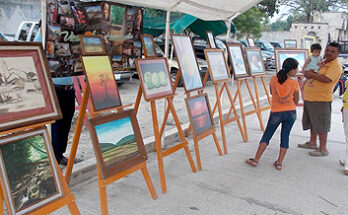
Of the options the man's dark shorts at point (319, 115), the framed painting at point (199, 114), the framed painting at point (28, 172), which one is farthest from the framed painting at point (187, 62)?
the framed painting at point (28, 172)

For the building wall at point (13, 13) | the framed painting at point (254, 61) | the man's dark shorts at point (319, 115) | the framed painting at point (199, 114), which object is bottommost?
the man's dark shorts at point (319, 115)

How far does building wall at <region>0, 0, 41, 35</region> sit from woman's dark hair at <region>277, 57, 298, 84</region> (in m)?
10.9

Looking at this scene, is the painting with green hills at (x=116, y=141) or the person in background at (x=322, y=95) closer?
the painting with green hills at (x=116, y=141)

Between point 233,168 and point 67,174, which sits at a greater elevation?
point 67,174

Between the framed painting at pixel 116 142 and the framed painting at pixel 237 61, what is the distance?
104 inches

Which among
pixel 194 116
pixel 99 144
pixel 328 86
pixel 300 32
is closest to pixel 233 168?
pixel 194 116

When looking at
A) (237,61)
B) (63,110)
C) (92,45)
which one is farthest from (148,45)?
(237,61)

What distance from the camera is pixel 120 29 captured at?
3373 millimetres

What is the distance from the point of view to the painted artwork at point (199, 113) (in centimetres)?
371

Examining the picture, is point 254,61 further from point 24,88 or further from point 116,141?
point 24,88

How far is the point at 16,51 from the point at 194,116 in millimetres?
2157

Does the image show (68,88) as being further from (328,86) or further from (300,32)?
(300,32)

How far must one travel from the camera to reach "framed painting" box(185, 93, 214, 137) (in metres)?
3.69

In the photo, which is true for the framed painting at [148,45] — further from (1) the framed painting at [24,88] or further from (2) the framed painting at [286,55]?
(2) the framed painting at [286,55]
